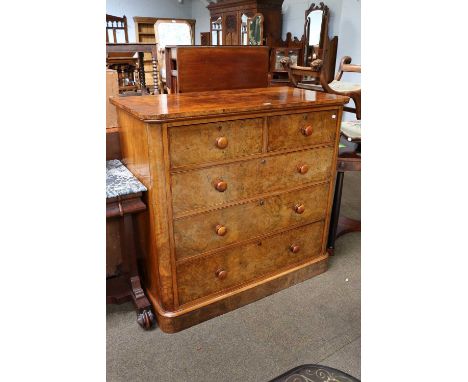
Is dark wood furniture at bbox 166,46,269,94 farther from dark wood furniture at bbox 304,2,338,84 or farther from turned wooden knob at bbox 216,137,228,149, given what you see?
dark wood furniture at bbox 304,2,338,84

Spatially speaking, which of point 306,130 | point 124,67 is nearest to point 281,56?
point 124,67

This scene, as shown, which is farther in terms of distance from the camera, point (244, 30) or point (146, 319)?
point (244, 30)

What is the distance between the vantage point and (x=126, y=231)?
1658 millimetres

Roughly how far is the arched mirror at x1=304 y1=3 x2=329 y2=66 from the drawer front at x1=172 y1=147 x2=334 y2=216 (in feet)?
11.1

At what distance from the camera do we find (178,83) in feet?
6.47

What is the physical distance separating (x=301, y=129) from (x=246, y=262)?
0.68 metres

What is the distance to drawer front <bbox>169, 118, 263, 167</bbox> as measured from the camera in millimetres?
1382

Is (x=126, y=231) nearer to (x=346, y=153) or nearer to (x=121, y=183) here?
(x=121, y=183)

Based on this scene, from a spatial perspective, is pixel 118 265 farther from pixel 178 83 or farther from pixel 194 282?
pixel 178 83

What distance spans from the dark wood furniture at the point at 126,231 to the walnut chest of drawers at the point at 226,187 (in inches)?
2.0

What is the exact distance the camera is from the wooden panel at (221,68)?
1986 millimetres

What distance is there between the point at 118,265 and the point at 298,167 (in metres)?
1.02

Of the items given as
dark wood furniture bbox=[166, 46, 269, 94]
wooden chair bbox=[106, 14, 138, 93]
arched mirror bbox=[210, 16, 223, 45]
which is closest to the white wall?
wooden chair bbox=[106, 14, 138, 93]

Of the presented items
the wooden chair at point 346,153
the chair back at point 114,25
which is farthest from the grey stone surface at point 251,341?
the chair back at point 114,25
